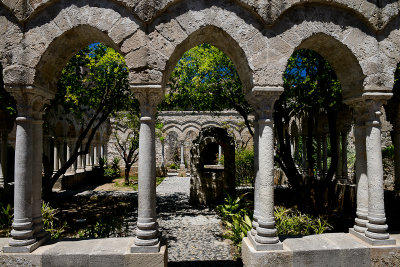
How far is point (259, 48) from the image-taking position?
3.26 meters

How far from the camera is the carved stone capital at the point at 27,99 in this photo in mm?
3160

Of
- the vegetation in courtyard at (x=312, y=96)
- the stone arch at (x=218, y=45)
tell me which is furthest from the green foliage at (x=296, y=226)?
the stone arch at (x=218, y=45)

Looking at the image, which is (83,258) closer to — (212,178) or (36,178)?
(36,178)

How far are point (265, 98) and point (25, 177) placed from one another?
326 cm

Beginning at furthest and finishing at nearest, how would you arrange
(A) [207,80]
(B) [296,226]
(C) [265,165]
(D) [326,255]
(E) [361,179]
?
(A) [207,80]
(B) [296,226]
(E) [361,179]
(C) [265,165]
(D) [326,255]

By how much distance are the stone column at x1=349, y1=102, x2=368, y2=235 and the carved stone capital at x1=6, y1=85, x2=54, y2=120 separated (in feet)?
14.5

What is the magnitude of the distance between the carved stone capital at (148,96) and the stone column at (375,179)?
2845 mm

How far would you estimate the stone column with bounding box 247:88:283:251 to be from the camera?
3.20 metres

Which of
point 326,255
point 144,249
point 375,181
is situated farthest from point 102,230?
point 375,181

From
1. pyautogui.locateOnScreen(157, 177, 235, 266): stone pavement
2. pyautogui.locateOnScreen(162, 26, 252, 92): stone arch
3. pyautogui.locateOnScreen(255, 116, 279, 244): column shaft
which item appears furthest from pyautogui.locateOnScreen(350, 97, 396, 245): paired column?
pyautogui.locateOnScreen(157, 177, 235, 266): stone pavement

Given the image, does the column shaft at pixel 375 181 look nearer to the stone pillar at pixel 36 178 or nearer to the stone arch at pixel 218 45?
the stone arch at pixel 218 45

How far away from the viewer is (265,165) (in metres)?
3.29

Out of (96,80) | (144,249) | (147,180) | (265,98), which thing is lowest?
(144,249)

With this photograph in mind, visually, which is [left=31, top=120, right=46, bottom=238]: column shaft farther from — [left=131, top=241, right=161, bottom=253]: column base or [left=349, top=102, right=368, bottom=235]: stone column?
[left=349, top=102, right=368, bottom=235]: stone column
